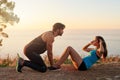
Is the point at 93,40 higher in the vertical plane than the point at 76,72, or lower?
higher

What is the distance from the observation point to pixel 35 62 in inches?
448

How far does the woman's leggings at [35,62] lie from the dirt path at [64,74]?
0.15 metres

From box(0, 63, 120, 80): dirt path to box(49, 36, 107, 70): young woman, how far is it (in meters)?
0.20

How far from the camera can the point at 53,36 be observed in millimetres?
11117

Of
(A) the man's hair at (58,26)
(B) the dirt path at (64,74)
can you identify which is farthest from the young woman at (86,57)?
(A) the man's hair at (58,26)

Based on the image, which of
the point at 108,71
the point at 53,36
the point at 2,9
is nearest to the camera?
the point at 53,36

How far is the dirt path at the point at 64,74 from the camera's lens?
1073 centimetres

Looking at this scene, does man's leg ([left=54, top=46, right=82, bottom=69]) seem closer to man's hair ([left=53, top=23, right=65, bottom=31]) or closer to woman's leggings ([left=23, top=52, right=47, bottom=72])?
woman's leggings ([left=23, top=52, right=47, bottom=72])

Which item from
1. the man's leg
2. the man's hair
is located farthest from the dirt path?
the man's hair

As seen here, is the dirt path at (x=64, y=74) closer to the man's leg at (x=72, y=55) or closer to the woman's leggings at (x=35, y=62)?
the woman's leggings at (x=35, y=62)

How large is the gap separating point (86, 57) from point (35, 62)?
1549 millimetres

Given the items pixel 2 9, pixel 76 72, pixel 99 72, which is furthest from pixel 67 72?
pixel 2 9

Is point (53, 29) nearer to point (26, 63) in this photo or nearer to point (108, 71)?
point (26, 63)

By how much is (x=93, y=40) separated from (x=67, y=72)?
4.41 feet
